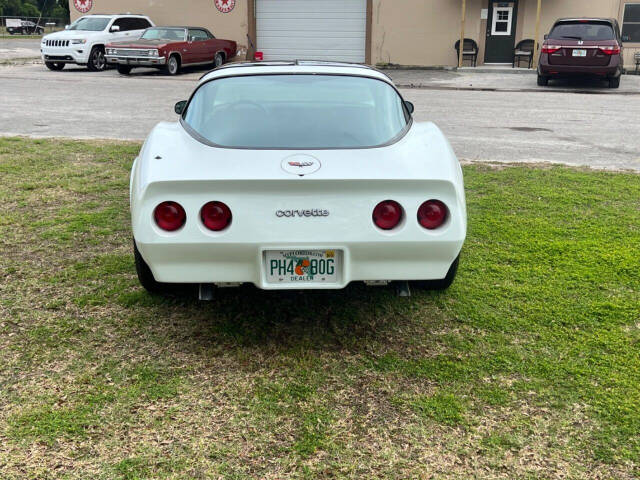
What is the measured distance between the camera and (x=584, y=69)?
1736cm

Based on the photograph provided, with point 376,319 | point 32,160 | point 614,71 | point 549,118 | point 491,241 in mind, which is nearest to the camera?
point 376,319

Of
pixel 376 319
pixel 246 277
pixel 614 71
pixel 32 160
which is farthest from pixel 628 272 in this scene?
pixel 614 71

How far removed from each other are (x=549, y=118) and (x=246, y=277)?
9991 mm

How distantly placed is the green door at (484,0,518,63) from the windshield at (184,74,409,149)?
20.7 m

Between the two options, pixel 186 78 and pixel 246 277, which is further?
pixel 186 78

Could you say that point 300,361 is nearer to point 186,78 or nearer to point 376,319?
point 376,319

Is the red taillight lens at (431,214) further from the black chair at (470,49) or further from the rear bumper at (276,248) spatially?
the black chair at (470,49)

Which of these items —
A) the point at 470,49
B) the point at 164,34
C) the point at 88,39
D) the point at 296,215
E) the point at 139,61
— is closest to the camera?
the point at 296,215

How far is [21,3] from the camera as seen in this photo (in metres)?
87.2

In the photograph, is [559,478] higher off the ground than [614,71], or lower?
lower

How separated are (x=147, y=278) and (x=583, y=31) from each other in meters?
16.6

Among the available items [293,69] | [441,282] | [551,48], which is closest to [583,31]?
[551,48]

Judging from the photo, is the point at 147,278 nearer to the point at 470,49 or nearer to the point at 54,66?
the point at 54,66

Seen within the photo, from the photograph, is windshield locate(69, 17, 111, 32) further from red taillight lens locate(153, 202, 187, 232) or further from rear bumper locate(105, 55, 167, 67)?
red taillight lens locate(153, 202, 187, 232)
